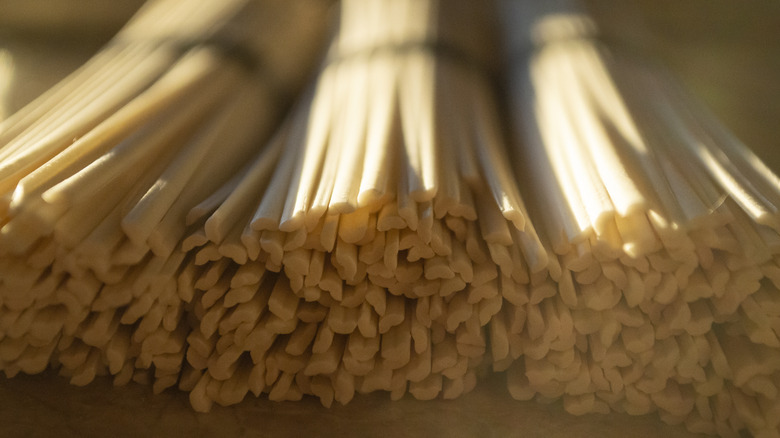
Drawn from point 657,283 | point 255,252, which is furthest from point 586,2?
point 255,252

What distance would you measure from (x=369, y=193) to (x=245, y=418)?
312mm

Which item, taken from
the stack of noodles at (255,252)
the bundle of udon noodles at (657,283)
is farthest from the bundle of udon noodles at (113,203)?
the bundle of udon noodles at (657,283)

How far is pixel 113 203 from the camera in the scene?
0.74 m

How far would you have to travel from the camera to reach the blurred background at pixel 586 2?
767mm

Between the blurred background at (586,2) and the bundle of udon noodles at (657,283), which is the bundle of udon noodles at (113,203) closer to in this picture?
the blurred background at (586,2)

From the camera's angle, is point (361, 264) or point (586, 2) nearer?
point (361, 264)

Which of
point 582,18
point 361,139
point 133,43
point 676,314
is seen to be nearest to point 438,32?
point 582,18

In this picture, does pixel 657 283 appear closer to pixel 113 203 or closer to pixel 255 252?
pixel 255 252

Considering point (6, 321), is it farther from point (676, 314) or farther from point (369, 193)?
point (676, 314)

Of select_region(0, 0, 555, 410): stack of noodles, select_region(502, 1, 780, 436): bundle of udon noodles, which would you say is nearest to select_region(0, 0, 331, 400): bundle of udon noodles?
select_region(0, 0, 555, 410): stack of noodles

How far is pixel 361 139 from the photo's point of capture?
32.9 inches

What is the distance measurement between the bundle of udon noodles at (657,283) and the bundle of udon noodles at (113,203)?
1.31ft

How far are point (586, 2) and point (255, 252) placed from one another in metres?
0.79

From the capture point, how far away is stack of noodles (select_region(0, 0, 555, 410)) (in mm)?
698
